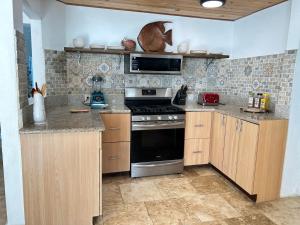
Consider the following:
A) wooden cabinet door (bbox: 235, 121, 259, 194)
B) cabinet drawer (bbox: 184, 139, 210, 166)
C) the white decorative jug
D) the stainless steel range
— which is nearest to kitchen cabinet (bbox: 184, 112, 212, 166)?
cabinet drawer (bbox: 184, 139, 210, 166)

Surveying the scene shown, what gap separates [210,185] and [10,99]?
2287mm

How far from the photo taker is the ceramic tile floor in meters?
1.99

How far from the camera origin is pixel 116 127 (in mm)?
2631

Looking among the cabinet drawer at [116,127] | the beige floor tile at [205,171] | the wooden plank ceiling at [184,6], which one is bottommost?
the beige floor tile at [205,171]

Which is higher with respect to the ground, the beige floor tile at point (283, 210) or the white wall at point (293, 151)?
the white wall at point (293, 151)

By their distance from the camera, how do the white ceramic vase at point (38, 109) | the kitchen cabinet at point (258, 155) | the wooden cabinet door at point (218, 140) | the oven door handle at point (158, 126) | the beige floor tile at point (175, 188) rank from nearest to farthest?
the white ceramic vase at point (38, 109) → the kitchen cabinet at point (258, 155) → the beige floor tile at point (175, 188) → the oven door handle at point (158, 126) → the wooden cabinet door at point (218, 140)

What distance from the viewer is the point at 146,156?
2.75 m

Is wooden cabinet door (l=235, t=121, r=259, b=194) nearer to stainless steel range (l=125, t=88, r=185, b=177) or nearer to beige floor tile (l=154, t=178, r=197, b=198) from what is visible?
beige floor tile (l=154, t=178, r=197, b=198)

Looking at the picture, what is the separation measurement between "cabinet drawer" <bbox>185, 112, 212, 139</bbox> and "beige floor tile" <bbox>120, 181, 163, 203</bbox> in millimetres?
830

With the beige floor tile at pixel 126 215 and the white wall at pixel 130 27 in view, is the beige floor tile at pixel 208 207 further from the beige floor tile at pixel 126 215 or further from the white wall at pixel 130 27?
the white wall at pixel 130 27

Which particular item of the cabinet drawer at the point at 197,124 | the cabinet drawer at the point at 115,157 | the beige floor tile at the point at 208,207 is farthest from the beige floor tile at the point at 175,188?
the cabinet drawer at the point at 197,124

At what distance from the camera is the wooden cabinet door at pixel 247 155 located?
2209 mm

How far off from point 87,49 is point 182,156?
6.10 feet

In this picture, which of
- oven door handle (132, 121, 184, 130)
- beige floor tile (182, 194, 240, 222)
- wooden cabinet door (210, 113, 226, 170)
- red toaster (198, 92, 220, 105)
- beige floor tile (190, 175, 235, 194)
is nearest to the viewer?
beige floor tile (182, 194, 240, 222)
